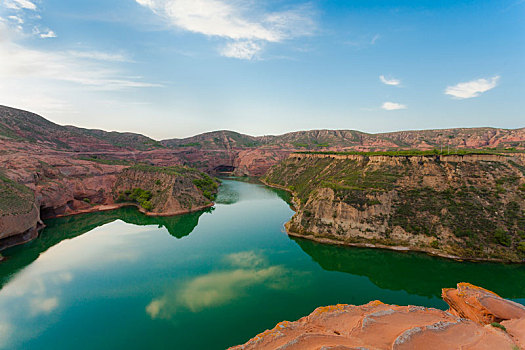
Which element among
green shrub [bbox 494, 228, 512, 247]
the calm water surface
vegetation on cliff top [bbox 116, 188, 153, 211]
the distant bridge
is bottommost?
the calm water surface

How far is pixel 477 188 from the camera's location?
4309 cm

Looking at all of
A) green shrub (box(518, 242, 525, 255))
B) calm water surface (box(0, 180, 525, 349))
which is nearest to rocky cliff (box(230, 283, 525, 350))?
calm water surface (box(0, 180, 525, 349))

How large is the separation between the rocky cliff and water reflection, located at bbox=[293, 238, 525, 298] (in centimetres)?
580

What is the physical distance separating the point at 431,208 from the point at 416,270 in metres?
14.3

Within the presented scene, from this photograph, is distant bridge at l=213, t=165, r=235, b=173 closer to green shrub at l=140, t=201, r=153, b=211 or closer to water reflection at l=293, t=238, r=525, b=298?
green shrub at l=140, t=201, r=153, b=211

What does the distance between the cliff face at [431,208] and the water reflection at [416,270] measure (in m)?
2.30

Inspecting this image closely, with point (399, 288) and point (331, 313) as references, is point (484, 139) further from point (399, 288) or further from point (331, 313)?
point (331, 313)

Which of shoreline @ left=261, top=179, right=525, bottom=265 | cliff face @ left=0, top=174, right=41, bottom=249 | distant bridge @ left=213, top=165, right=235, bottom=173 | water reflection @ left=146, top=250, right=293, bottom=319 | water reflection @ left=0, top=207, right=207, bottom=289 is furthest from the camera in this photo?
distant bridge @ left=213, top=165, right=235, bottom=173

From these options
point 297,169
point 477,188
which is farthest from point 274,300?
point 297,169

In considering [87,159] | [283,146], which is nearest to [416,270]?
[87,159]

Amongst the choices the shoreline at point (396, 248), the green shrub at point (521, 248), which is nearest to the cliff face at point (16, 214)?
the shoreline at point (396, 248)

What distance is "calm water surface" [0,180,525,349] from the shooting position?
72.9 feet

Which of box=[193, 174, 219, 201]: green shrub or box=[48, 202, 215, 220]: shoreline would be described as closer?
box=[48, 202, 215, 220]: shoreline

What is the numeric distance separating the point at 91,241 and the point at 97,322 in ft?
84.4
